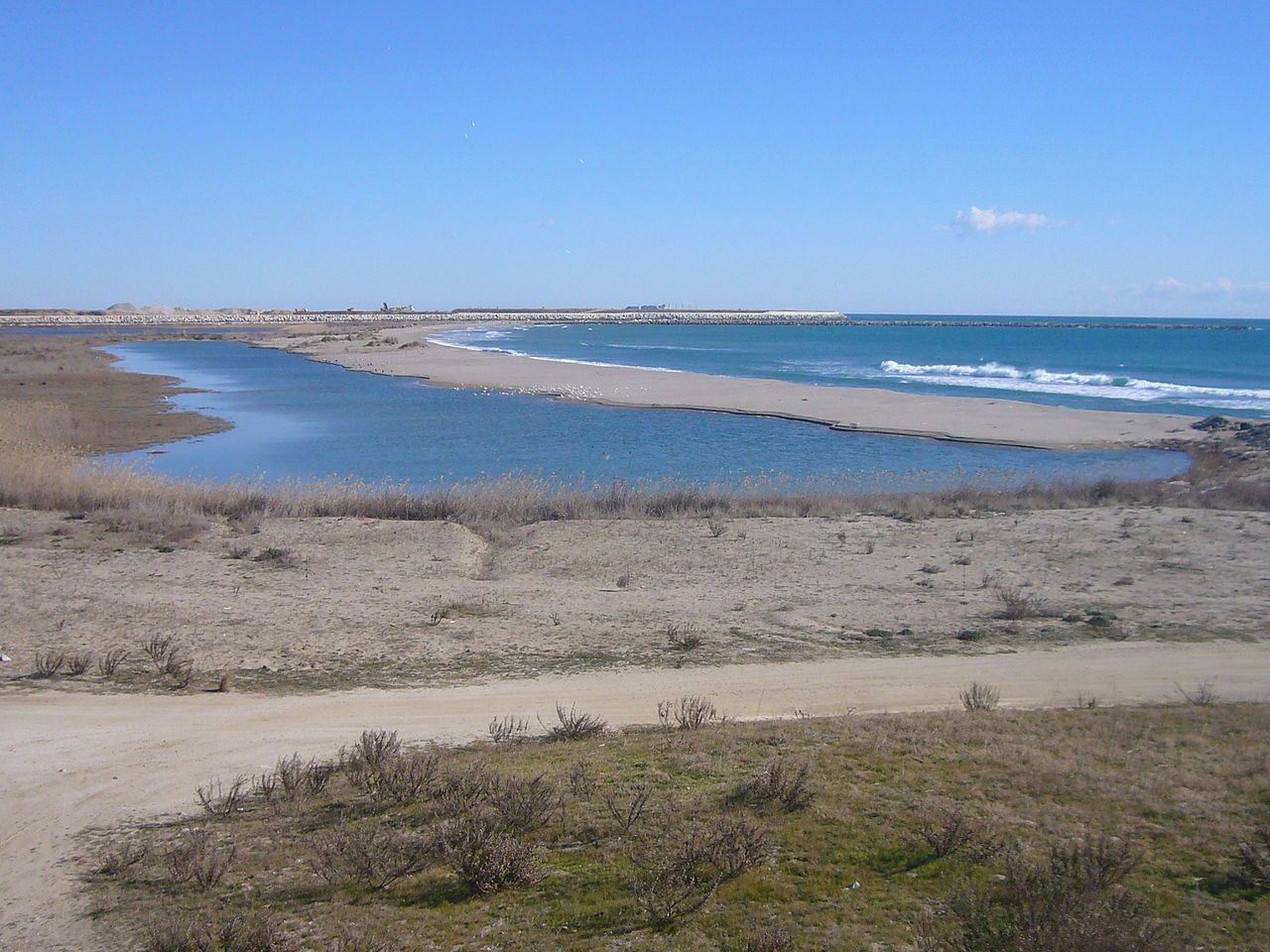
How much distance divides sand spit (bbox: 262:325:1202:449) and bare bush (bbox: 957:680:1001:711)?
101ft

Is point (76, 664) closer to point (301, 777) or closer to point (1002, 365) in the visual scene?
point (301, 777)

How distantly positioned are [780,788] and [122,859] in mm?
4966

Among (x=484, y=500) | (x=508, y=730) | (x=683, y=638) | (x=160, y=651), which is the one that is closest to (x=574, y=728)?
(x=508, y=730)

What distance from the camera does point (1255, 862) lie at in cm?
662

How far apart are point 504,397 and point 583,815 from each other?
162 feet

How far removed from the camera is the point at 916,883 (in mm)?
6805

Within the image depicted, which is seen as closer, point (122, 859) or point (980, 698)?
point (122, 859)

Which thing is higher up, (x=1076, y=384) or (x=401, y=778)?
(x=1076, y=384)

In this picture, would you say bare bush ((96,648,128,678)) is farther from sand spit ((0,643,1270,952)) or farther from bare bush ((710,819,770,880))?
bare bush ((710,819,770,880))

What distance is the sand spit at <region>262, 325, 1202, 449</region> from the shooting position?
4334cm

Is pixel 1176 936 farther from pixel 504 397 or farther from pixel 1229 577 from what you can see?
pixel 504 397

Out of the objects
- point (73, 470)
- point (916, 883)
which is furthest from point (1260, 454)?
point (73, 470)

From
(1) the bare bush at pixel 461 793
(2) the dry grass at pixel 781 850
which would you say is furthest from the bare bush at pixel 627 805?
(1) the bare bush at pixel 461 793

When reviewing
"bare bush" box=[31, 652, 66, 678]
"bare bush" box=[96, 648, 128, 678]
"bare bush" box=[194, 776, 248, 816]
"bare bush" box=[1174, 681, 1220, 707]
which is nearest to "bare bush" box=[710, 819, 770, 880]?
"bare bush" box=[194, 776, 248, 816]
